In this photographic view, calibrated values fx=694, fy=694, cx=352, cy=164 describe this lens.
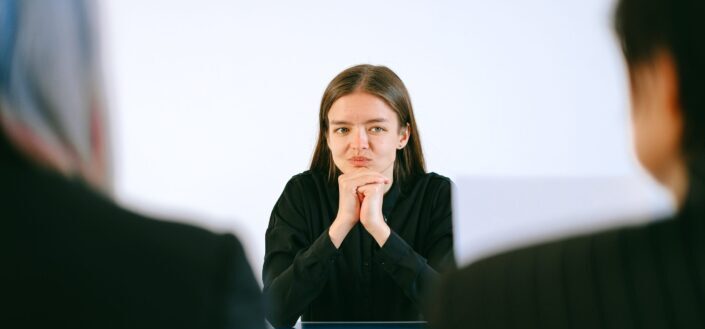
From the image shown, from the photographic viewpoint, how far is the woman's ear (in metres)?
2.37

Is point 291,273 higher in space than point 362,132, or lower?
lower

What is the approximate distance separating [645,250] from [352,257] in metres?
1.72

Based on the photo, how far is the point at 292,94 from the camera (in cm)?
358

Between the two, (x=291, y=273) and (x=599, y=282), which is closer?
(x=599, y=282)

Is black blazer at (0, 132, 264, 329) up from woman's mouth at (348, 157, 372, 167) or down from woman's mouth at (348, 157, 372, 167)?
down

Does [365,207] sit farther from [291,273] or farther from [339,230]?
[291,273]

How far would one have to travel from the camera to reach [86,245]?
491mm

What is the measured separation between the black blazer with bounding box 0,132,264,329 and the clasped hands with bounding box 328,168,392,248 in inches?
60.3

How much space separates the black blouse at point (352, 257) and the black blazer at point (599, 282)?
4.55 feet

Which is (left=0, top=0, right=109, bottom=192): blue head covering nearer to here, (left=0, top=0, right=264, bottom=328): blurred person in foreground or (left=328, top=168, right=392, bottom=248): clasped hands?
(left=0, top=0, right=264, bottom=328): blurred person in foreground

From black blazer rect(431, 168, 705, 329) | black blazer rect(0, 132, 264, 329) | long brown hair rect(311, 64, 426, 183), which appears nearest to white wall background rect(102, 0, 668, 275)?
long brown hair rect(311, 64, 426, 183)

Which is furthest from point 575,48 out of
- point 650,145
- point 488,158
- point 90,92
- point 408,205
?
point 90,92

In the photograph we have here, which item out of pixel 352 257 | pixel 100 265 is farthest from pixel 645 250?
pixel 352 257

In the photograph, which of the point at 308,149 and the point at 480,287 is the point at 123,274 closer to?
the point at 480,287
